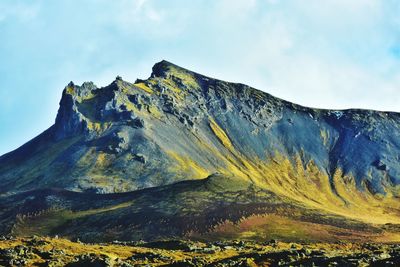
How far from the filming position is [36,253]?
91.2 meters

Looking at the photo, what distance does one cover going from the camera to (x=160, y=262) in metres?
90.8

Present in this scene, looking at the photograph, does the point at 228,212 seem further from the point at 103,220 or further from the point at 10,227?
the point at 10,227

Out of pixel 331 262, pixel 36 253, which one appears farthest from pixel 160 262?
pixel 331 262

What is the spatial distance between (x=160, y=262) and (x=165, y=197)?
358 feet

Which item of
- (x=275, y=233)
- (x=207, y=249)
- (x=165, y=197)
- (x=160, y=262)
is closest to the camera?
(x=160, y=262)

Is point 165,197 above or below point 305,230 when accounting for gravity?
above

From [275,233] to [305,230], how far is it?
9.46 metres

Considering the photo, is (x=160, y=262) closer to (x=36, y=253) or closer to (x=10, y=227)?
(x=36, y=253)

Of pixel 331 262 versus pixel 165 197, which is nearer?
pixel 331 262

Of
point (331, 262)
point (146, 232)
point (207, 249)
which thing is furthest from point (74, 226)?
point (331, 262)

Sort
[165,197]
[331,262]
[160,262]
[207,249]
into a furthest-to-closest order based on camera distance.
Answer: [165,197] < [207,249] < [160,262] < [331,262]

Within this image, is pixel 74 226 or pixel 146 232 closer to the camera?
pixel 146 232

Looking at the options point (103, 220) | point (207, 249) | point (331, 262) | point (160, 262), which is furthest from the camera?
point (103, 220)

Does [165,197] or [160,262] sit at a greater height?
[165,197]
